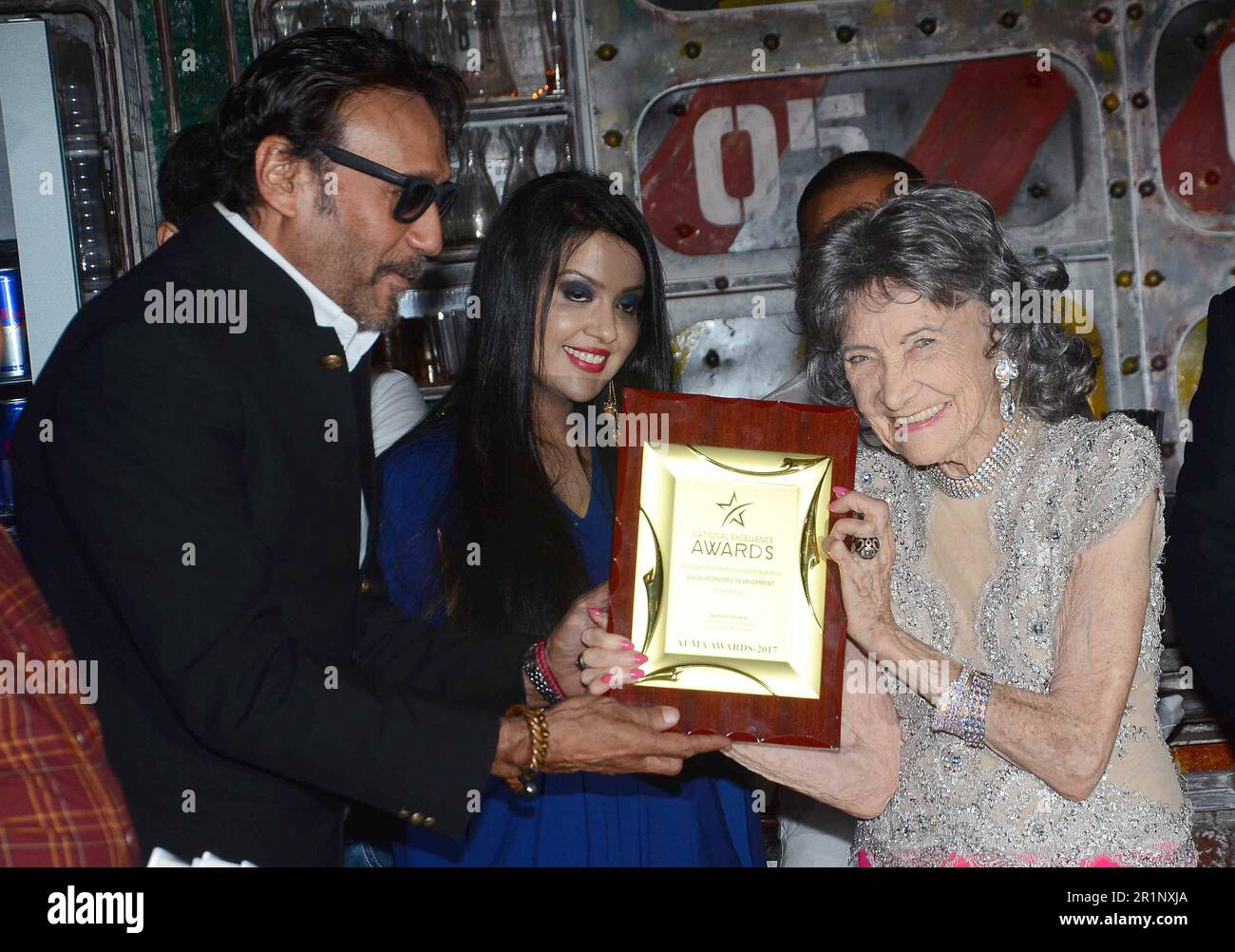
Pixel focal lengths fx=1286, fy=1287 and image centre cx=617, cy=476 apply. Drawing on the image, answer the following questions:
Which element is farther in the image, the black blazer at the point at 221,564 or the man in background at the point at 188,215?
the man in background at the point at 188,215

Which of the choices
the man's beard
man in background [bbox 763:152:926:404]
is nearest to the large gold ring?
the man's beard

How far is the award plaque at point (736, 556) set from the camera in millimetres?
1867

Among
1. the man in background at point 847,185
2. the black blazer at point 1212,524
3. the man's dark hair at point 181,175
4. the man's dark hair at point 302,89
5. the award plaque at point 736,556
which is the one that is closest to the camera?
the award plaque at point 736,556

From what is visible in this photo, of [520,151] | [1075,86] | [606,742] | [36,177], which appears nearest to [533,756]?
[606,742]

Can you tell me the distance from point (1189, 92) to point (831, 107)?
4.06 feet

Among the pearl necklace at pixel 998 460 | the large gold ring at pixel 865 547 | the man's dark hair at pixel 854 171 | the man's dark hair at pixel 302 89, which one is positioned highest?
the man's dark hair at pixel 854 171

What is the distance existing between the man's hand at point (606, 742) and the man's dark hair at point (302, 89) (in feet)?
3.02

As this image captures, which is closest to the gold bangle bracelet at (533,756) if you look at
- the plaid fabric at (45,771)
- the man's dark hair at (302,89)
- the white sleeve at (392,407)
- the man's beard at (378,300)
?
the plaid fabric at (45,771)

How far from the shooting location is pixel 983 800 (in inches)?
77.2

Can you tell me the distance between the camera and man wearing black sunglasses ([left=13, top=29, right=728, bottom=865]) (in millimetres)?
1696

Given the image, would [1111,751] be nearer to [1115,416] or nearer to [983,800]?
[983,800]

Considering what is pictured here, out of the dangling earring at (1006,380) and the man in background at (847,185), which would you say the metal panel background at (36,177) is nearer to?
the man in background at (847,185)

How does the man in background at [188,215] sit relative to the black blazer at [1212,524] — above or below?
above
